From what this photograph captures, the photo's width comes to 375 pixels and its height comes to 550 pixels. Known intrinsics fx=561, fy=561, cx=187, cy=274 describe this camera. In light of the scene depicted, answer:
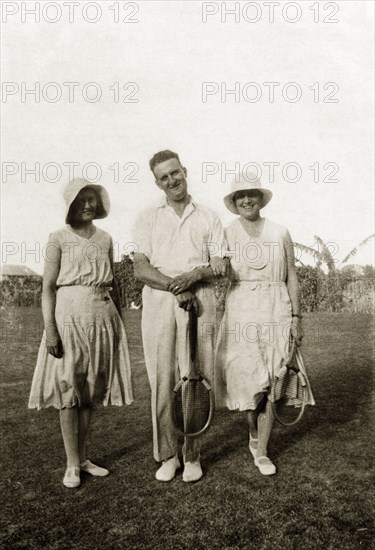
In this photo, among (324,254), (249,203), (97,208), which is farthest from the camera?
(324,254)

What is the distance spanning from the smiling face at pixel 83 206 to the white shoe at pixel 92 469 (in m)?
1.79

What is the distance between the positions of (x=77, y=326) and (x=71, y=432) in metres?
0.77

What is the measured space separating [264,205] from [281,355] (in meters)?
1.17

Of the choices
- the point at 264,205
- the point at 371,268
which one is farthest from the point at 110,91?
the point at 371,268

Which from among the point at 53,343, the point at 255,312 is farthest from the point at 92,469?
the point at 255,312

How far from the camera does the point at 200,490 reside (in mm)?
3836

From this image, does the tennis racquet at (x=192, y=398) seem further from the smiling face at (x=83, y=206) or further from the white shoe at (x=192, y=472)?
the smiling face at (x=83, y=206)

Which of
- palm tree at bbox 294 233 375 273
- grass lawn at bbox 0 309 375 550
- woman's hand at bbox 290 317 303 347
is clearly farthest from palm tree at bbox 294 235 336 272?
woman's hand at bbox 290 317 303 347

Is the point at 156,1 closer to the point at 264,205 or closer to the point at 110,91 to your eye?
the point at 110,91

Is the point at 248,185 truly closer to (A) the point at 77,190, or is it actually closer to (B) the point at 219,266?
(B) the point at 219,266

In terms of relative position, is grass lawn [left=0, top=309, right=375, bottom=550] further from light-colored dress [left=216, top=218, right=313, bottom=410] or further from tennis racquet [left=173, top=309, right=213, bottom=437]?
light-colored dress [left=216, top=218, right=313, bottom=410]

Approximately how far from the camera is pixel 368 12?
4.68m

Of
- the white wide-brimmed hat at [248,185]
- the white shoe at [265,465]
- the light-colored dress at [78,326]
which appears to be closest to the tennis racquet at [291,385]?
the white shoe at [265,465]

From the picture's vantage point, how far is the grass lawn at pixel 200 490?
317 centimetres
